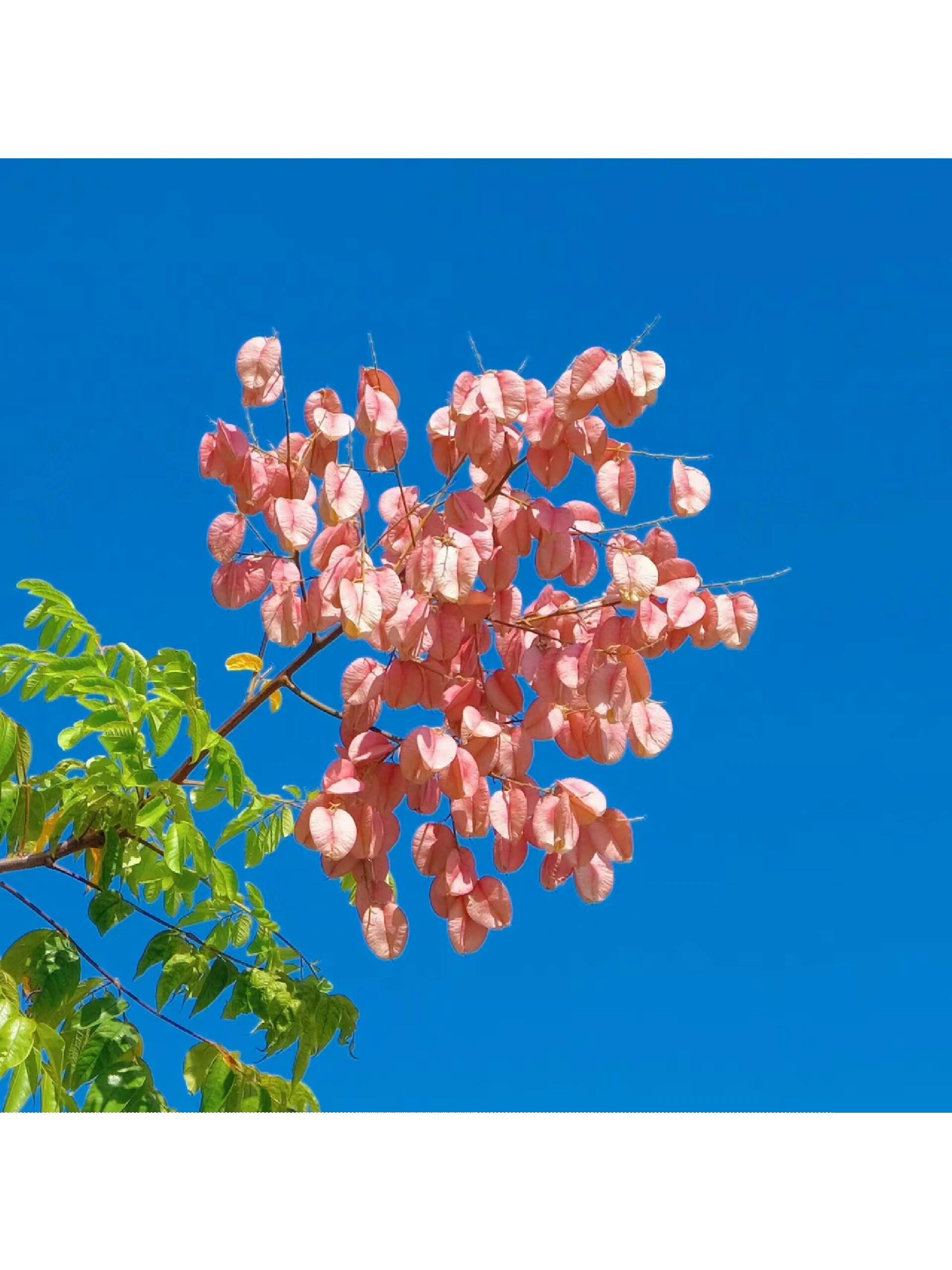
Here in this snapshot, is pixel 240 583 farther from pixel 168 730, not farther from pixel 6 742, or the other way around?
pixel 6 742

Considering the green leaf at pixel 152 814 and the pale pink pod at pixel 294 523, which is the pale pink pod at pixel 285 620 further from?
the green leaf at pixel 152 814

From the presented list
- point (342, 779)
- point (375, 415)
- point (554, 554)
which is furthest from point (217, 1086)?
point (375, 415)

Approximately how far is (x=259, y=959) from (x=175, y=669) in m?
0.97

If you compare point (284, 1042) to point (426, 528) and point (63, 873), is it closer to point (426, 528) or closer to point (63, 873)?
point (63, 873)

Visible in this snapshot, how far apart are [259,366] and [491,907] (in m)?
1.45

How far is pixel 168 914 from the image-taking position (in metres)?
4.02

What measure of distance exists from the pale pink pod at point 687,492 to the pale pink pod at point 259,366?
1.03 m

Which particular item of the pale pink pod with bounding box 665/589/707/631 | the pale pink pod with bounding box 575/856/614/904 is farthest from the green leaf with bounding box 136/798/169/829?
the pale pink pod with bounding box 665/589/707/631

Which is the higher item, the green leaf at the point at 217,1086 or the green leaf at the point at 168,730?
the green leaf at the point at 168,730

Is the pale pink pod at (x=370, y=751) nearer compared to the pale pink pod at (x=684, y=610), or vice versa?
the pale pink pod at (x=684, y=610)

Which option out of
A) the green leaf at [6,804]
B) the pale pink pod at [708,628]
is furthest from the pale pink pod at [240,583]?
the pale pink pod at [708,628]

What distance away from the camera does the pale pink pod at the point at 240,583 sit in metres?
3.43

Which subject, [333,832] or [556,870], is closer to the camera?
[333,832]

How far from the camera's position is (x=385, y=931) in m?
3.15
